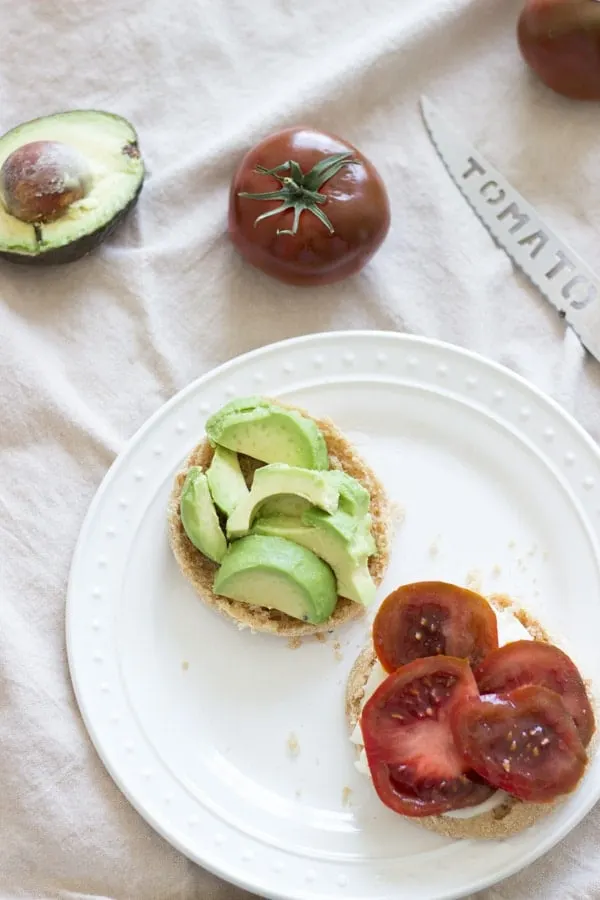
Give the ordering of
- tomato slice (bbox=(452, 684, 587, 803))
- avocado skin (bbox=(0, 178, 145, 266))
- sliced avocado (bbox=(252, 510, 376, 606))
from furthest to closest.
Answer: avocado skin (bbox=(0, 178, 145, 266)) → sliced avocado (bbox=(252, 510, 376, 606)) → tomato slice (bbox=(452, 684, 587, 803))

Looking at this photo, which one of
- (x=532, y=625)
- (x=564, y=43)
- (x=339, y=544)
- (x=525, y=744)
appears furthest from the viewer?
(x=564, y=43)

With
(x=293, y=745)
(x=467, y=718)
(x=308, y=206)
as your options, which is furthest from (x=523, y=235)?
(x=293, y=745)

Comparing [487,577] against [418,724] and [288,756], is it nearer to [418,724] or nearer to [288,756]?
[418,724]

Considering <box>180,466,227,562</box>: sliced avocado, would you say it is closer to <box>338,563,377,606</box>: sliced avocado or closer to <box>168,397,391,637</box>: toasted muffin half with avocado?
<box>168,397,391,637</box>: toasted muffin half with avocado

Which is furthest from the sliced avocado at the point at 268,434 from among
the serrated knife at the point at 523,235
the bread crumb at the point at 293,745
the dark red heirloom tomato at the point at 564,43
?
the dark red heirloom tomato at the point at 564,43

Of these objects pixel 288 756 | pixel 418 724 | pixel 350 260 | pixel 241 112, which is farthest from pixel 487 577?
pixel 241 112

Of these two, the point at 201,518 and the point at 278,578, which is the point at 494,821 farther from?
the point at 201,518

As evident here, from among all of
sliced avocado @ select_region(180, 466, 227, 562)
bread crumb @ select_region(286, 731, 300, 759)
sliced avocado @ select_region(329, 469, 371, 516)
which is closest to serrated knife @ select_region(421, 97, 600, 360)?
sliced avocado @ select_region(329, 469, 371, 516)
